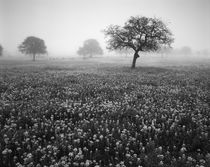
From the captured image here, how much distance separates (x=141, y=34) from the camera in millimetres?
37750

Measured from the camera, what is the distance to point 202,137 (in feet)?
20.0

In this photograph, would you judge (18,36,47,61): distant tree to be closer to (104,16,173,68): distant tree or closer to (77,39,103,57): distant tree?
(77,39,103,57): distant tree

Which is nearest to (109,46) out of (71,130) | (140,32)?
(140,32)

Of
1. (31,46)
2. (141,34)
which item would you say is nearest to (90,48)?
(31,46)

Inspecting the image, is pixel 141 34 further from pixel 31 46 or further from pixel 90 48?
pixel 90 48

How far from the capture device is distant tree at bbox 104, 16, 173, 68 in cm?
3706

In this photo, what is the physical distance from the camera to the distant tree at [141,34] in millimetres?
37062

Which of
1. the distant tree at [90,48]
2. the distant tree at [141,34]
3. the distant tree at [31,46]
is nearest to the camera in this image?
the distant tree at [141,34]

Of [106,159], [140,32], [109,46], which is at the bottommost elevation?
[106,159]

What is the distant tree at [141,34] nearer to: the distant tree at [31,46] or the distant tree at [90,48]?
the distant tree at [31,46]

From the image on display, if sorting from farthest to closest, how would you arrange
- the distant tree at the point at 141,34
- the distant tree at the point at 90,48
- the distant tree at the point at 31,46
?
the distant tree at the point at 90,48
the distant tree at the point at 31,46
the distant tree at the point at 141,34

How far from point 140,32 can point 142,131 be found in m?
33.6

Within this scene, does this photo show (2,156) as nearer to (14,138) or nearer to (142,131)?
(14,138)

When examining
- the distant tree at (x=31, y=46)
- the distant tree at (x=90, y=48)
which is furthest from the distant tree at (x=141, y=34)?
the distant tree at (x=90, y=48)
